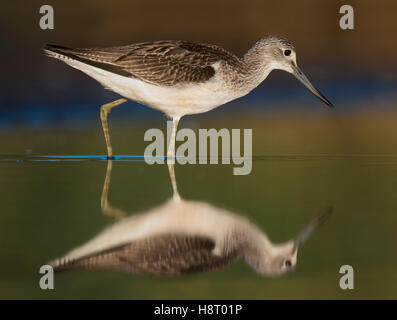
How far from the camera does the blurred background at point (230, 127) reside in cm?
505

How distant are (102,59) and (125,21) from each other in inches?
314

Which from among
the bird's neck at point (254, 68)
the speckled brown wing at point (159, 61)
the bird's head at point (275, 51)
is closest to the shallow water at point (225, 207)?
the bird's neck at point (254, 68)

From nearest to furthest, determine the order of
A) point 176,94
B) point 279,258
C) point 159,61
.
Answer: point 279,258 → point 176,94 → point 159,61

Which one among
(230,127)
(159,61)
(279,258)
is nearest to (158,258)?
(279,258)

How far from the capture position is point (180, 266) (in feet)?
17.0

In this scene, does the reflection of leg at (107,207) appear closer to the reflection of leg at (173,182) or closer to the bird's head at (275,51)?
the reflection of leg at (173,182)

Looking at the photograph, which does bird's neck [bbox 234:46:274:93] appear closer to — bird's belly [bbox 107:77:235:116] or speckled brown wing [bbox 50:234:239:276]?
bird's belly [bbox 107:77:235:116]

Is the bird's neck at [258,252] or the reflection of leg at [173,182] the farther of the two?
the reflection of leg at [173,182]

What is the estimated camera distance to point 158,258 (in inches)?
204

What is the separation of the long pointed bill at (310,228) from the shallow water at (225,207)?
5 centimetres

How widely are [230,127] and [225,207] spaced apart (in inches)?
243

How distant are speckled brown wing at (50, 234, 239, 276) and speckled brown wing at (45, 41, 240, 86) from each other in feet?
12.1

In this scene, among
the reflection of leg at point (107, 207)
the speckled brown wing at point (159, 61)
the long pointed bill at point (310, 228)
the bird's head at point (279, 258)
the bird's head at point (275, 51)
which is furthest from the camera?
the bird's head at point (275, 51)

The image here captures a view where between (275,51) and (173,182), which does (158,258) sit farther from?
(275,51)
